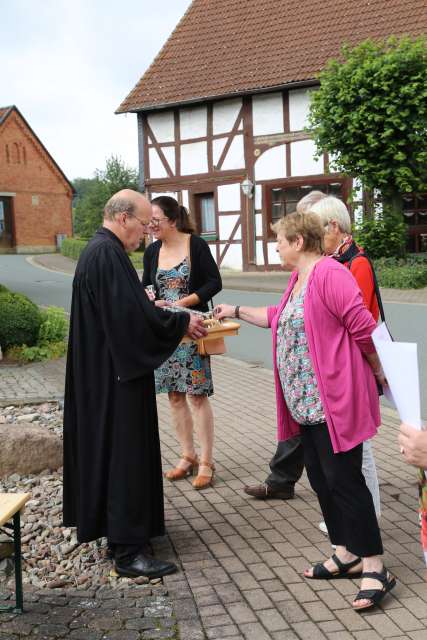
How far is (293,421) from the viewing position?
161 inches

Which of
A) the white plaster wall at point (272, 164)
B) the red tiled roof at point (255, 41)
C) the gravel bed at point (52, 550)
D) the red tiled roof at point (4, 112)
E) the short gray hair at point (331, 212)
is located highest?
the red tiled roof at point (4, 112)

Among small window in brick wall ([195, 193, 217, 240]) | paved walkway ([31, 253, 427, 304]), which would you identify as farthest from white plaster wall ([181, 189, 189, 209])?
paved walkway ([31, 253, 427, 304])

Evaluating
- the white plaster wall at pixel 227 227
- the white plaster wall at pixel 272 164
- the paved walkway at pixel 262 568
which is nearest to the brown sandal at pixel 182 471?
the paved walkway at pixel 262 568

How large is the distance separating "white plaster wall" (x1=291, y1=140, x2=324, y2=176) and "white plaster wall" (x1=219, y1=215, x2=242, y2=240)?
97.7 inches

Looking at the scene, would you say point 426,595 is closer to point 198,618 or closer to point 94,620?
point 198,618

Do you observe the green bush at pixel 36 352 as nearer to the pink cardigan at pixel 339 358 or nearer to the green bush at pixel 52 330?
the green bush at pixel 52 330

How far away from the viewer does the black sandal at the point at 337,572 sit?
3908 millimetres

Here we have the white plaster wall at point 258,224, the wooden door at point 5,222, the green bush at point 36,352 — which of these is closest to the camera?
the green bush at point 36,352

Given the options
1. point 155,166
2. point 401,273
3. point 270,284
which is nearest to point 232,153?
point 155,166

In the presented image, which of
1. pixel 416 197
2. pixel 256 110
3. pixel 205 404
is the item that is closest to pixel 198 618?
pixel 205 404

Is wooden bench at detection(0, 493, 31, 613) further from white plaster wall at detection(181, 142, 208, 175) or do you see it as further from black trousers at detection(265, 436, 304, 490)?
white plaster wall at detection(181, 142, 208, 175)

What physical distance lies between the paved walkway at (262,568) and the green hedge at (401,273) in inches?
497

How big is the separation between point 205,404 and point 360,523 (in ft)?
6.35

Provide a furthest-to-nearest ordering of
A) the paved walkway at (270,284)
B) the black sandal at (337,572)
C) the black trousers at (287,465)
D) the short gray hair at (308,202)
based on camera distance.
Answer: the paved walkway at (270,284), the black trousers at (287,465), the short gray hair at (308,202), the black sandal at (337,572)
